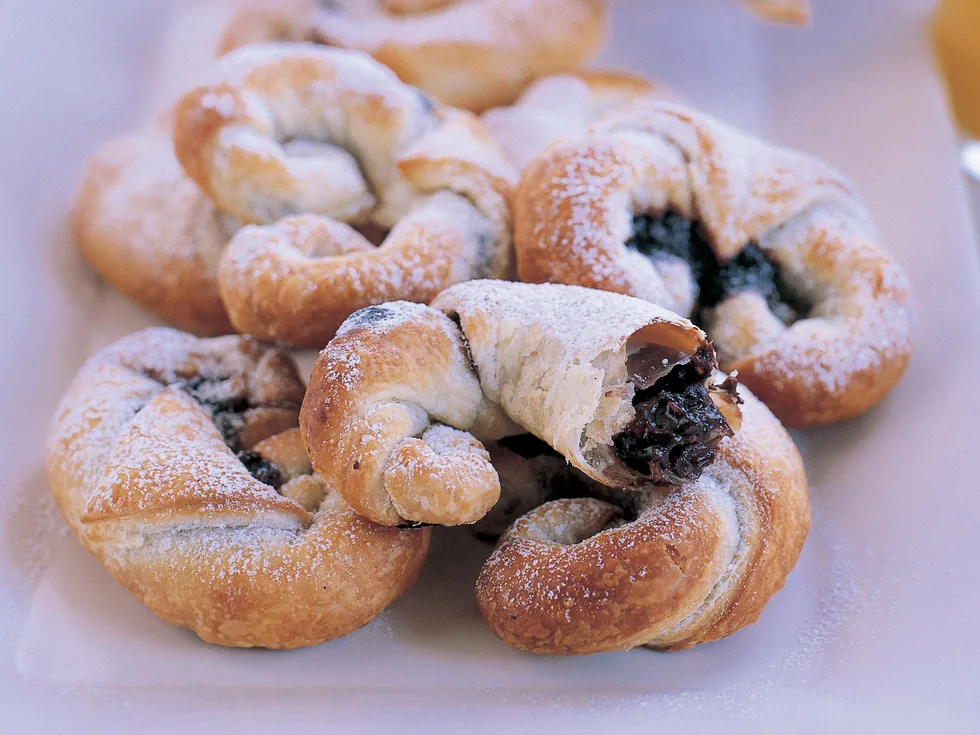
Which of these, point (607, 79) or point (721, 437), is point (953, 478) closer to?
Result: point (721, 437)

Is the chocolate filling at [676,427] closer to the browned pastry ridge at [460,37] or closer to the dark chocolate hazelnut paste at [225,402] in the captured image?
the dark chocolate hazelnut paste at [225,402]

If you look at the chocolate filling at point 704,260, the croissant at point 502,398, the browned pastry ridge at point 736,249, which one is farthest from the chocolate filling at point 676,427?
the chocolate filling at point 704,260

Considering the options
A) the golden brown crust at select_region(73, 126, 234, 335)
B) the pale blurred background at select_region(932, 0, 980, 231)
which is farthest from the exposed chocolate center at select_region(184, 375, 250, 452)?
the pale blurred background at select_region(932, 0, 980, 231)

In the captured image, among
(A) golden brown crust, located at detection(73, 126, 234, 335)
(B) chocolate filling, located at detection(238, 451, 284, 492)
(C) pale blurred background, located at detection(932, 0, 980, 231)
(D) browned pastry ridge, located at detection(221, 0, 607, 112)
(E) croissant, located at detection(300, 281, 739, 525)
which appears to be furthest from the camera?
(C) pale blurred background, located at detection(932, 0, 980, 231)

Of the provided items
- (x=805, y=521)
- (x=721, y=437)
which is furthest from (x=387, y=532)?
(x=805, y=521)

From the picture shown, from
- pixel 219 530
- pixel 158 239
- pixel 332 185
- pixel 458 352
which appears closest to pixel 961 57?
pixel 332 185

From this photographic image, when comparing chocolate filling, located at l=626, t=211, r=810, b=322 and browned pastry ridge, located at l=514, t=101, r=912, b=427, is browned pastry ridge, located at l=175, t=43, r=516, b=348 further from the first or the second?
chocolate filling, located at l=626, t=211, r=810, b=322

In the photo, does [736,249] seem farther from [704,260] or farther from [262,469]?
[262,469]
